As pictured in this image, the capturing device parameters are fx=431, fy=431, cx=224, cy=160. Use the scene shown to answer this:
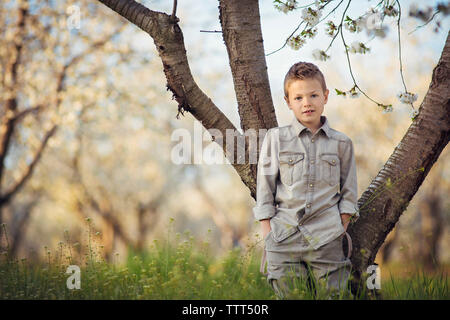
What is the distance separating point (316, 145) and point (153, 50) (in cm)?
885

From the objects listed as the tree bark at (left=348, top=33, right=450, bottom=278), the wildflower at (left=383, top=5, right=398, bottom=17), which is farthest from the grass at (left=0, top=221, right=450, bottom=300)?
the wildflower at (left=383, top=5, right=398, bottom=17)

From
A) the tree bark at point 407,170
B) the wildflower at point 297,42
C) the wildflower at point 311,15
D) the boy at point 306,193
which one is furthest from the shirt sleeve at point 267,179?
the wildflower at point 311,15

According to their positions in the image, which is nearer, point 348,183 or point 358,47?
point 348,183

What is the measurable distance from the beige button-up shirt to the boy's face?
8 cm

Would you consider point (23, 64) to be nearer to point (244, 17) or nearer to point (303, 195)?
point (244, 17)

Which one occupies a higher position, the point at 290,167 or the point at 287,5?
the point at 287,5

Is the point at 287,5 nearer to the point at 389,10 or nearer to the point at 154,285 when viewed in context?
the point at 389,10

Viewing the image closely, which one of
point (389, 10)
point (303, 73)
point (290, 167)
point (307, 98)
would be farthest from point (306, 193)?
point (389, 10)

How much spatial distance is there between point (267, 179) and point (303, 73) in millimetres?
676

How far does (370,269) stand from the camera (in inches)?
110

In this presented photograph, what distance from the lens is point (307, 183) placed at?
258 centimetres

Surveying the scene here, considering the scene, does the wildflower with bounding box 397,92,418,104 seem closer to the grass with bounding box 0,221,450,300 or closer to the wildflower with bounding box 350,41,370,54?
the wildflower with bounding box 350,41,370,54

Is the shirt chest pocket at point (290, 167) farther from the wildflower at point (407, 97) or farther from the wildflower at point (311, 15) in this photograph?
the wildflower at point (311, 15)

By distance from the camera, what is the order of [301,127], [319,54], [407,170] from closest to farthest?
[301,127] < [407,170] < [319,54]
